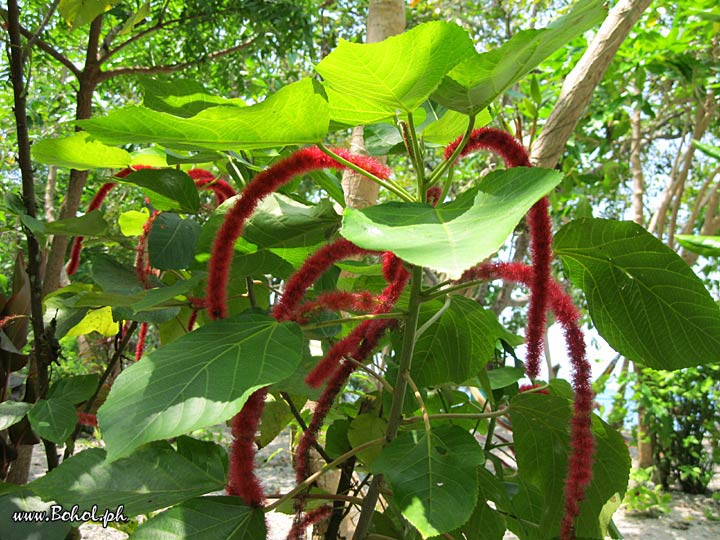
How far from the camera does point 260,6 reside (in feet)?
7.68

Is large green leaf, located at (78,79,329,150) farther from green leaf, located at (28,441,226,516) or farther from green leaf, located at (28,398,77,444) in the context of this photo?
green leaf, located at (28,398,77,444)

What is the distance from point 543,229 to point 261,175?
8.3 inches

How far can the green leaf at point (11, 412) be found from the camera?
0.70 meters

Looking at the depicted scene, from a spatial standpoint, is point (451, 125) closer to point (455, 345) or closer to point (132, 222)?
point (455, 345)

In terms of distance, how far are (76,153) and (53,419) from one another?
11.9 inches

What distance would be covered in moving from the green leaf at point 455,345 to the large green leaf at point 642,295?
111mm

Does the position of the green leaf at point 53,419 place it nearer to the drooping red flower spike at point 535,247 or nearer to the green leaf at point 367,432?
the green leaf at point 367,432

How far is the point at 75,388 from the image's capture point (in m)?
0.76

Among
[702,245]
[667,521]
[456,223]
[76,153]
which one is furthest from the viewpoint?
[667,521]

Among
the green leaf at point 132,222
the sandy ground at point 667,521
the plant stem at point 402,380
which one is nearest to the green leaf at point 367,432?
the plant stem at point 402,380

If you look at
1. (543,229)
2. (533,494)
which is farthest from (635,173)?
(543,229)

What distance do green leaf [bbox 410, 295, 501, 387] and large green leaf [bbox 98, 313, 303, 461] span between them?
22 cm

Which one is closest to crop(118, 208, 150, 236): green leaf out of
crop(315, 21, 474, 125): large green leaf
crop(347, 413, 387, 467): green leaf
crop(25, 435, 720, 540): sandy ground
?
crop(347, 413, 387, 467): green leaf

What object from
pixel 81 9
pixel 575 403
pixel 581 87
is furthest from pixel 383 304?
pixel 581 87
